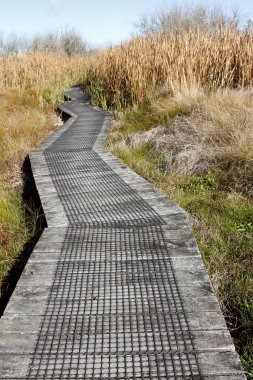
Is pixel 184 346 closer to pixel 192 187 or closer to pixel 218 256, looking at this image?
pixel 218 256

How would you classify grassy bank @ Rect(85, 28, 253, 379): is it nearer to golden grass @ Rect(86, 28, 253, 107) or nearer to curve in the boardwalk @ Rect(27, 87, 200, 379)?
golden grass @ Rect(86, 28, 253, 107)

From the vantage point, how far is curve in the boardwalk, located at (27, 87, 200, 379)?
1.61 meters

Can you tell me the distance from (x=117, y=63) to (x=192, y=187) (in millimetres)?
5695

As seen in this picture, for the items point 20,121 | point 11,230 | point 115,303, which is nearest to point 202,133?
point 11,230

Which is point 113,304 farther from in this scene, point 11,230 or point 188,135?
point 188,135

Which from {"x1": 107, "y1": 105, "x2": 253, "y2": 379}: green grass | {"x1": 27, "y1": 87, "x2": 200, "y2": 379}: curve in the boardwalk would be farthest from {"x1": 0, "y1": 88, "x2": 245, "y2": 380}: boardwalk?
{"x1": 107, "y1": 105, "x2": 253, "y2": 379}: green grass

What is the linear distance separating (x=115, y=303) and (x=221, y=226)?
5.51 feet

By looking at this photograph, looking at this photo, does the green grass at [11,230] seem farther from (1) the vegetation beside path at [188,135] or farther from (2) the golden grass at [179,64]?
(2) the golden grass at [179,64]

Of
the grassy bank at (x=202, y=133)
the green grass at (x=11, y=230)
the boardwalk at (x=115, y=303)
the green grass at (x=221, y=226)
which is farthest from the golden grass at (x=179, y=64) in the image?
the boardwalk at (x=115, y=303)

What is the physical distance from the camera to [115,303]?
2021 millimetres

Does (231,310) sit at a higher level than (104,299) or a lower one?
lower

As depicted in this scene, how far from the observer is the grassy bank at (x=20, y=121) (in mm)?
3492

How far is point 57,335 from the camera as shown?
1.79 m

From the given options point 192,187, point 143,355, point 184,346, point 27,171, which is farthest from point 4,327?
point 27,171
